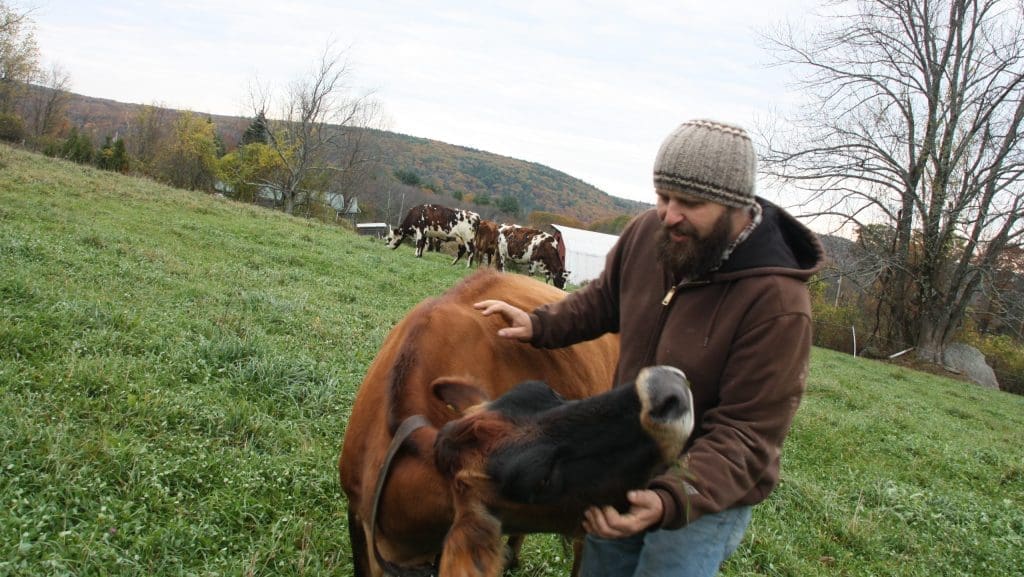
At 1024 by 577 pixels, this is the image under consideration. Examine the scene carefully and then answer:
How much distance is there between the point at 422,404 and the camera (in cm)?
237

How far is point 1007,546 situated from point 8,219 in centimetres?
1215

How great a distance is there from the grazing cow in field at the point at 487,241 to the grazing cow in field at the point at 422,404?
1873 centimetres

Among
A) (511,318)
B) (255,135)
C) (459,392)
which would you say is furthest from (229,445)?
(255,135)

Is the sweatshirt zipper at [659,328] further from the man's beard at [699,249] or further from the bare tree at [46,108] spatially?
the bare tree at [46,108]

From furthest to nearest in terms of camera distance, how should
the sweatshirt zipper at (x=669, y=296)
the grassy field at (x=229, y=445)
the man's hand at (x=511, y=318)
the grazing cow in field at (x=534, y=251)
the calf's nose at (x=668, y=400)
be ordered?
1. the grazing cow in field at (x=534, y=251)
2. the grassy field at (x=229, y=445)
3. the man's hand at (x=511, y=318)
4. the sweatshirt zipper at (x=669, y=296)
5. the calf's nose at (x=668, y=400)

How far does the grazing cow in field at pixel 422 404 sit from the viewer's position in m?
2.19

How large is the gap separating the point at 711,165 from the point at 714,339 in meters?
0.55

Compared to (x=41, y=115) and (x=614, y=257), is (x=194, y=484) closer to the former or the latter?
(x=614, y=257)

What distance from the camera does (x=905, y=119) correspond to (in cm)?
2541

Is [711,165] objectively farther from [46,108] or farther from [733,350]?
[46,108]

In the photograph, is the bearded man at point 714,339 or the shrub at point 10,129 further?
the shrub at point 10,129

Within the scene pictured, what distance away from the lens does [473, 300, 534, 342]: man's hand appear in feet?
9.37

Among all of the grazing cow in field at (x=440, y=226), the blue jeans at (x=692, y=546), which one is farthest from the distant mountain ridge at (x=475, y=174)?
the blue jeans at (x=692, y=546)

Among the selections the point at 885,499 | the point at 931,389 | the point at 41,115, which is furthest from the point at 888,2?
the point at 41,115
